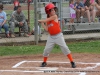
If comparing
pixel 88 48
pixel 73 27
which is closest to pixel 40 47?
pixel 88 48

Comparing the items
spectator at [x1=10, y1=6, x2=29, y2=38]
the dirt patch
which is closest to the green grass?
the dirt patch

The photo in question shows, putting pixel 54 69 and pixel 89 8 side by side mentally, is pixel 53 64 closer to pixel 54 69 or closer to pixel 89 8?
pixel 54 69

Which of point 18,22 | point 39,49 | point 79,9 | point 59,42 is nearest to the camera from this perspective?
point 59,42

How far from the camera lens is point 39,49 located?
10.5 m

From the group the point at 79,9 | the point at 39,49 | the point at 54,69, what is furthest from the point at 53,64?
the point at 79,9

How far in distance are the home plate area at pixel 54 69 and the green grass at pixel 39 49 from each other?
176 cm

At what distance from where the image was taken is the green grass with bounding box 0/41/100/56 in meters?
10.0

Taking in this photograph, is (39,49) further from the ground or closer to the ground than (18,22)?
closer to the ground

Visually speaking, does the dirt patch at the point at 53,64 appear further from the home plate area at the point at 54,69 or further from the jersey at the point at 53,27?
the jersey at the point at 53,27

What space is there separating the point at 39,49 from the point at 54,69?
3.34m

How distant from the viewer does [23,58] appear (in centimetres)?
905

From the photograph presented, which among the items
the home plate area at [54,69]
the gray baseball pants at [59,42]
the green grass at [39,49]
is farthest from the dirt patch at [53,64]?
the green grass at [39,49]

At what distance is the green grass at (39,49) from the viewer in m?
10.0

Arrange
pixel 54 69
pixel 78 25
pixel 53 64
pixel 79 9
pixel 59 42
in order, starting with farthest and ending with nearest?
1. pixel 78 25
2. pixel 79 9
3. pixel 53 64
4. pixel 59 42
5. pixel 54 69
